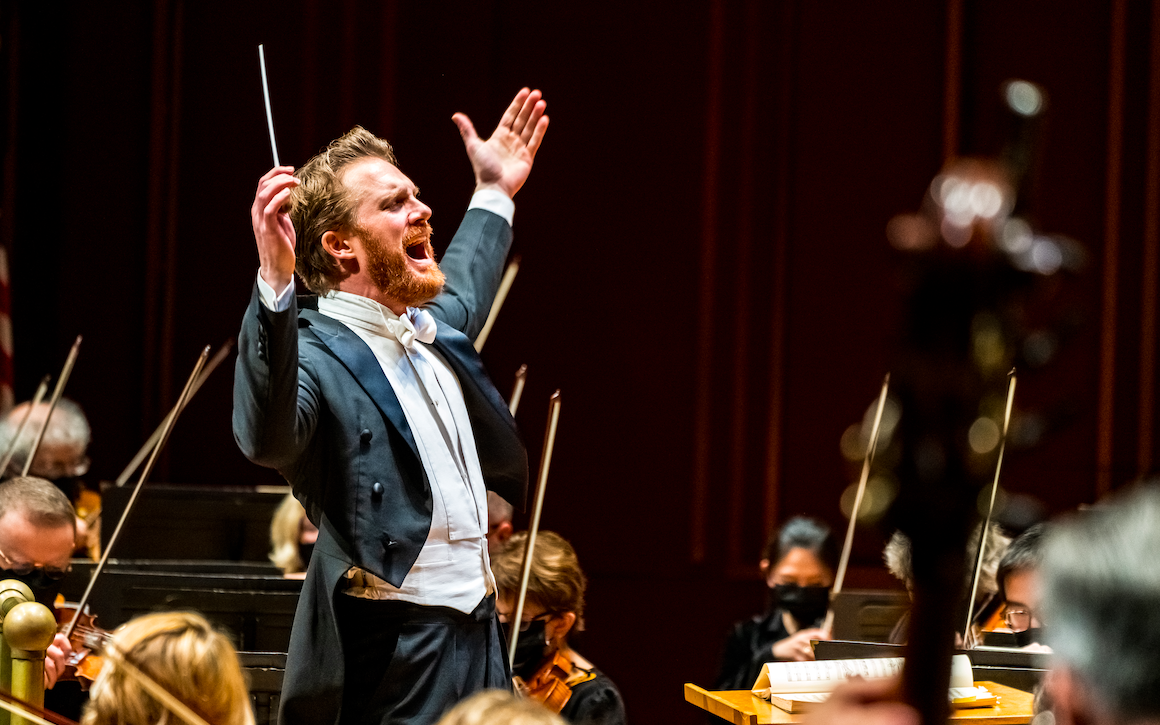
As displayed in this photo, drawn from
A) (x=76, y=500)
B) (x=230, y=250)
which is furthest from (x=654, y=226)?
(x=76, y=500)

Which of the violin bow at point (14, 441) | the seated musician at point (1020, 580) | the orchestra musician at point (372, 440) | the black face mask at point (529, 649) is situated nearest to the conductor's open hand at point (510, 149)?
the orchestra musician at point (372, 440)

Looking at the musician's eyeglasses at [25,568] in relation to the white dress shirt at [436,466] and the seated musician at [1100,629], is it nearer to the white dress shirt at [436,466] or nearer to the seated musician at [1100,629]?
the white dress shirt at [436,466]

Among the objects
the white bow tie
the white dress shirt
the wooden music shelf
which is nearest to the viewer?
the white dress shirt

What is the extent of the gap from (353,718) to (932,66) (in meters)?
4.23

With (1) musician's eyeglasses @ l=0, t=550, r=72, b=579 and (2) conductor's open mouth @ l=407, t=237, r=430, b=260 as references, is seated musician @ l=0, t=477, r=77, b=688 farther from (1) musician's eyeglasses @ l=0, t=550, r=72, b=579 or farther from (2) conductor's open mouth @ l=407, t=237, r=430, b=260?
(2) conductor's open mouth @ l=407, t=237, r=430, b=260

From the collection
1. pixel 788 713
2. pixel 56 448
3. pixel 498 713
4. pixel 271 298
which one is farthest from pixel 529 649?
pixel 56 448

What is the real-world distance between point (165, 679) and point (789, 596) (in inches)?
105

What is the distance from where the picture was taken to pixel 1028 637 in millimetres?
2920

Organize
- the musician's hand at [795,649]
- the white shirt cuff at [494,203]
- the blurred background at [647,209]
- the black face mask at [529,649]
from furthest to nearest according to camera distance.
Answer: the blurred background at [647,209] → the musician's hand at [795,649] → the black face mask at [529,649] → the white shirt cuff at [494,203]

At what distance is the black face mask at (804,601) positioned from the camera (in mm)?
3994

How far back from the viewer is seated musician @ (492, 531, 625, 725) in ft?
10.6

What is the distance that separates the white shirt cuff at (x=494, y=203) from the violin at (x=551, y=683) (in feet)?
3.71

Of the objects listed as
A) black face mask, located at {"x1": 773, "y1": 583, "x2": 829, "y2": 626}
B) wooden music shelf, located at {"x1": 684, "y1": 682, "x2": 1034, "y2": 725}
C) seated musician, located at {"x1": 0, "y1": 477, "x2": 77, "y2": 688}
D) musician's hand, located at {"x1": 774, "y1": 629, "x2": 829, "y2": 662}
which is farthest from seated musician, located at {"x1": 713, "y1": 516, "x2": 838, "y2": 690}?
seated musician, located at {"x1": 0, "y1": 477, "x2": 77, "y2": 688}

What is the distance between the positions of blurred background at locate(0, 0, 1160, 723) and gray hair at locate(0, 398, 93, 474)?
26.2 inches
